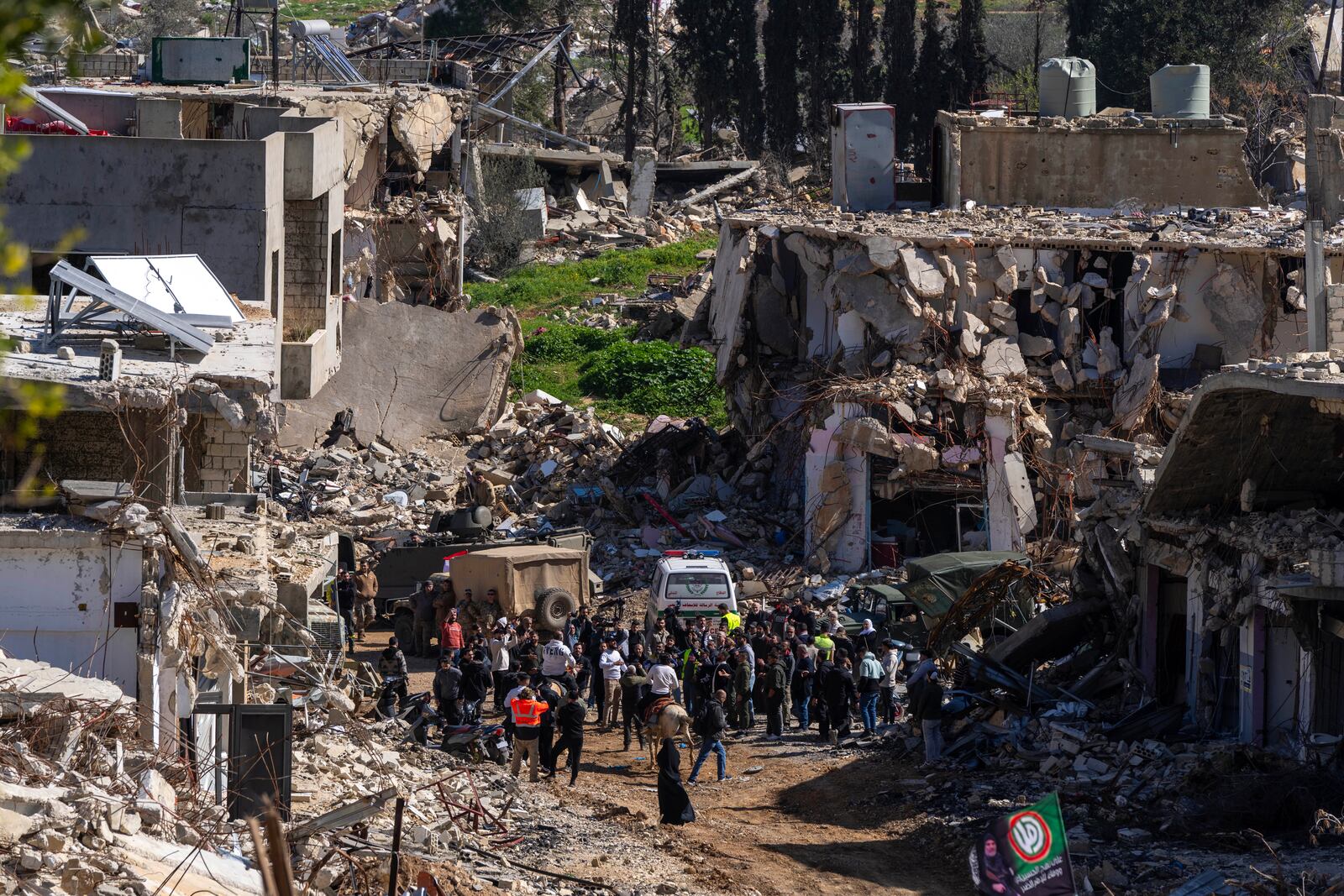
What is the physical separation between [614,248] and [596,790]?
108 feet

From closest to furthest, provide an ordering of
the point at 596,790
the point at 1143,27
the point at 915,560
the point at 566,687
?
the point at 596,790, the point at 566,687, the point at 915,560, the point at 1143,27

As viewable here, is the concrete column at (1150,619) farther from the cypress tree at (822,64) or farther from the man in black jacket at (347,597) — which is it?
the cypress tree at (822,64)

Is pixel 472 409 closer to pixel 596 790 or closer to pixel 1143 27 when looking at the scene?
pixel 596 790

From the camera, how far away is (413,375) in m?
32.9

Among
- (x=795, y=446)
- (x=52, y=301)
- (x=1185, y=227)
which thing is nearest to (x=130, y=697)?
(x=52, y=301)

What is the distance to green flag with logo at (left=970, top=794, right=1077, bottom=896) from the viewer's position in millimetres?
8680

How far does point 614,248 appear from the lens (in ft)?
160

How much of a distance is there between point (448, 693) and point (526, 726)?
4.80 feet

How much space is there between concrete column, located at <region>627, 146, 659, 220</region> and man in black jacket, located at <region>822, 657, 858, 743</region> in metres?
34.5

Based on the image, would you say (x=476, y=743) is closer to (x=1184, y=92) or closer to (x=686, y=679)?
(x=686, y=679)

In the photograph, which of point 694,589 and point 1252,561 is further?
point 694,589

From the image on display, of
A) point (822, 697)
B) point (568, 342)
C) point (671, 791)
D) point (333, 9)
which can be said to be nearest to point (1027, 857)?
point (671, 791)

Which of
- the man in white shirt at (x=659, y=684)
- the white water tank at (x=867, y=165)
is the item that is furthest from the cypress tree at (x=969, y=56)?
the man in white shirt at (x=659, y=684)

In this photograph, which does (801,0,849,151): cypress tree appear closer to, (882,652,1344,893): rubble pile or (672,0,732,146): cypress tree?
(672,0,732,146): cypress tree
